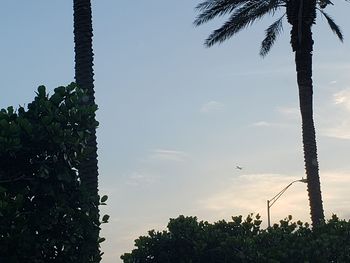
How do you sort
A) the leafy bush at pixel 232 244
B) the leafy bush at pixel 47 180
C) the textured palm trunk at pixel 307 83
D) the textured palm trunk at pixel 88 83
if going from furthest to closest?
the textured palm trunk at pixel 307 83, the leafy bush at pixel 232 244, the textured palm trunk at pixel 88 83, the leafy bush at pixel 47 180

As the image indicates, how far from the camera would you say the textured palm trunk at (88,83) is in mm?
15586

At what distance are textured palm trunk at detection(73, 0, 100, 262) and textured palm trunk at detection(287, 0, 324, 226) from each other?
40.3 ft

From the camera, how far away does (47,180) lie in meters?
15.1

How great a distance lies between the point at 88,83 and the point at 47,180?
3974 mm

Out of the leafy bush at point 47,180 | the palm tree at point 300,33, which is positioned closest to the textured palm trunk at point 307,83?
the palm tree at point 300,33

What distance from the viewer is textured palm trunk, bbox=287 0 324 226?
93.5 ft

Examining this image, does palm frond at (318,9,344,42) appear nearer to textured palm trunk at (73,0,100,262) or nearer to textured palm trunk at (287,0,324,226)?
textured palm trunk at (287,0,324,226)

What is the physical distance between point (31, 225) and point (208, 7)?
18.5m

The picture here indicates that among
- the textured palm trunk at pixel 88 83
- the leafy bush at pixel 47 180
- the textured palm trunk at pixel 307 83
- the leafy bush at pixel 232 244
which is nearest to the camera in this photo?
the leafy bush at pixel 47 180

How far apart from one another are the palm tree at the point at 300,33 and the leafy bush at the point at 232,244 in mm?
2479

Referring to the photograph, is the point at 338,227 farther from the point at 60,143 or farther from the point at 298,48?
the point at 60,143

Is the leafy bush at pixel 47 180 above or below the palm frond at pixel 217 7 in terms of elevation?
below

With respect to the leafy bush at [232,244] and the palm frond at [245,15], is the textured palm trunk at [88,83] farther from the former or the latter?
the palm frond at [245,15]

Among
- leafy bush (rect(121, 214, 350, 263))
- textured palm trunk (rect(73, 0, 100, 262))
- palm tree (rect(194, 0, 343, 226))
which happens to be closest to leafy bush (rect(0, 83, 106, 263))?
textured palm trunk (rect(73, 0, 100, 262))
